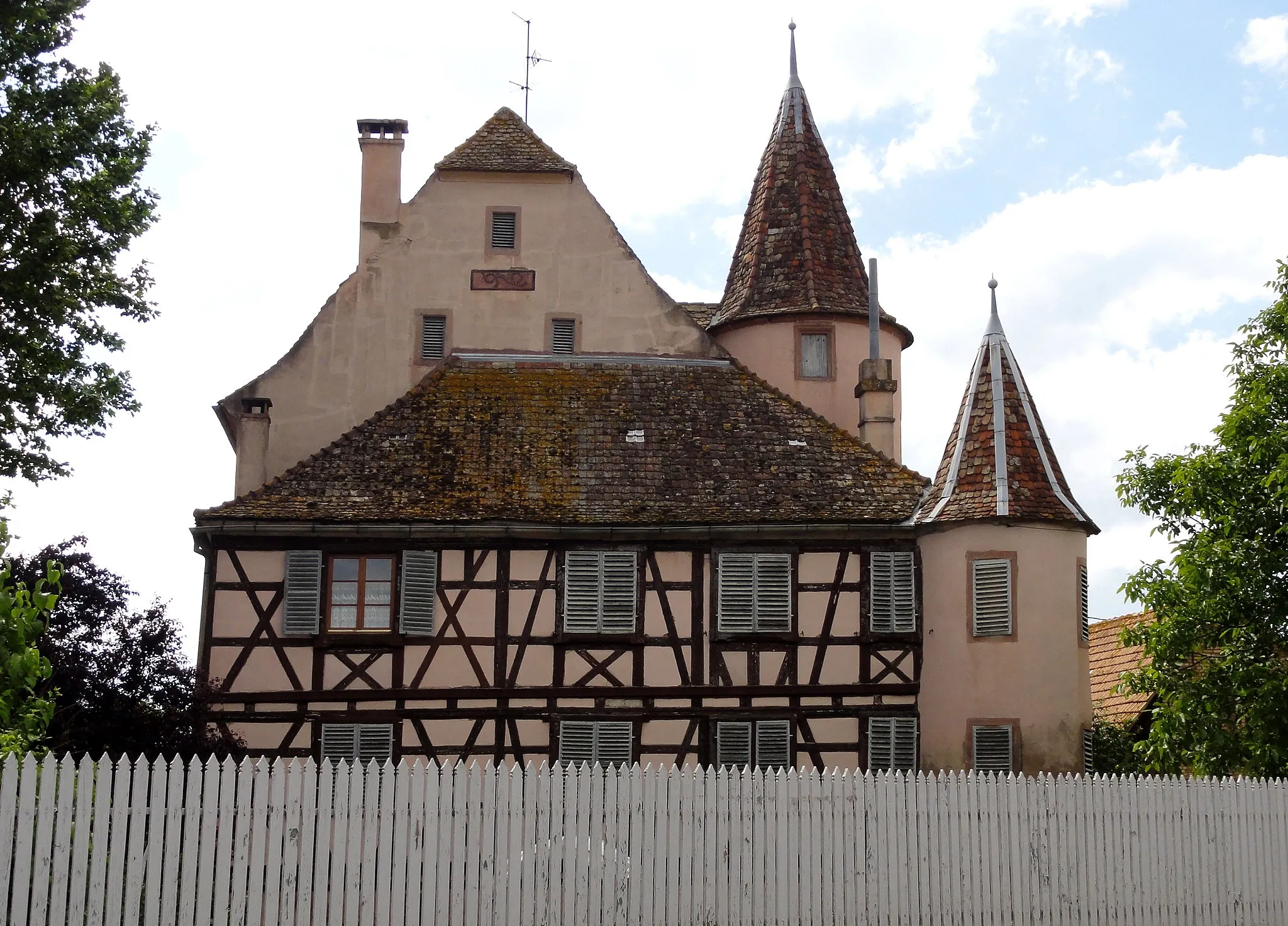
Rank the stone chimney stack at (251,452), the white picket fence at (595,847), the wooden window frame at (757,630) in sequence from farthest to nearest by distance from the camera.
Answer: the stone chimney stack at (251,452), the wooden window frame at (757,630), the white picket fence at (595,847)

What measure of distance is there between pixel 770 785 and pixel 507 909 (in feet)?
9.14

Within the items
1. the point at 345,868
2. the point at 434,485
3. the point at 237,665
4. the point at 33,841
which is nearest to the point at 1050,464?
the point at 434,485

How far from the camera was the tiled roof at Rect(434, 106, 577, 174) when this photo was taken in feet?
96.3

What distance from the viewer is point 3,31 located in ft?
71.2

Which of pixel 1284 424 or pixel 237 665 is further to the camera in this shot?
pixel 237 665

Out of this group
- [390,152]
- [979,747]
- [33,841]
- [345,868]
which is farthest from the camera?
[390,152]

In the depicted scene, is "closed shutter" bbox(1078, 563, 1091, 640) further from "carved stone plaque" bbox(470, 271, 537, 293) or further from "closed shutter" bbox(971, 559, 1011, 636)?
"carved stone plaque" bbox(470, 271, 537, 293)

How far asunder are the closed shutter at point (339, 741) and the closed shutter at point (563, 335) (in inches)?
314

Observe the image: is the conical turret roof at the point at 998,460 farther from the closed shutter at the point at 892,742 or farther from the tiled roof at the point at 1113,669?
the tiled roof at the point at 1113,669

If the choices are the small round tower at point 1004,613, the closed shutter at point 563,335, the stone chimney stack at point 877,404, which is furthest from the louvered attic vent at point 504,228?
the small round tower at point 1004,613

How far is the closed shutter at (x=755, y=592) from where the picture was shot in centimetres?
2523

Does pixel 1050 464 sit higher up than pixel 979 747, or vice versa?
pixel 1050 464

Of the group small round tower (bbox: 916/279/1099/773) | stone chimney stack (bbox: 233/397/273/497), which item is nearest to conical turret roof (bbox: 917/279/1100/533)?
small round tower (bbox: 916/279/1099/773)

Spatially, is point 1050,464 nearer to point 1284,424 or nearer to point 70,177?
point 1284,424
